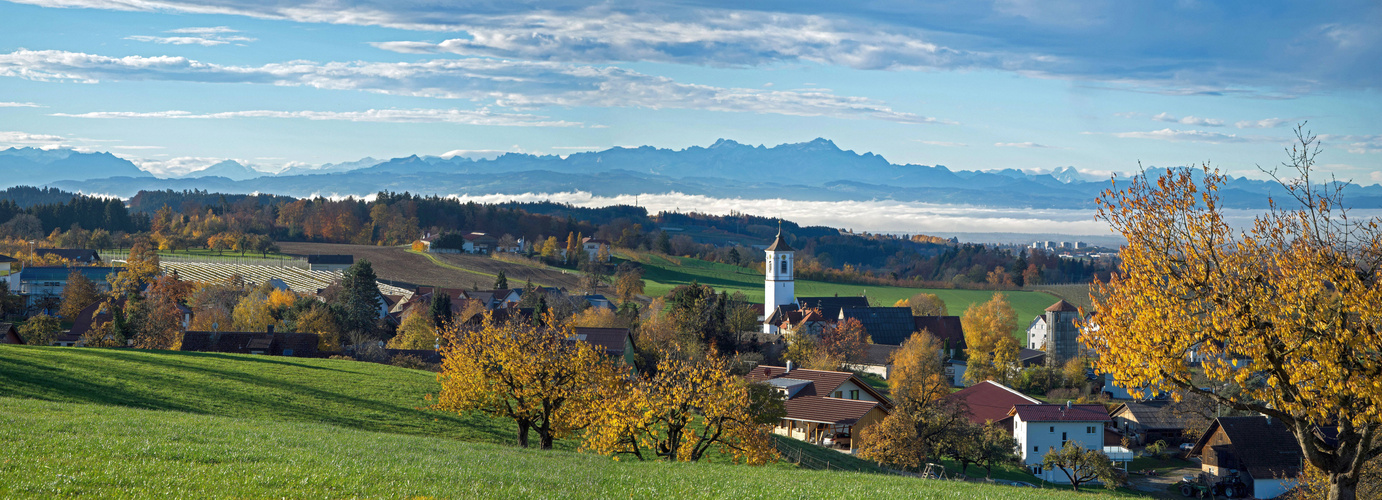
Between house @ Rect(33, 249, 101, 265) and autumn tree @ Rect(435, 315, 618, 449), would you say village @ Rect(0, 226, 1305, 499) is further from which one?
autumn tree @ Rect(435, 315, 618, 449)

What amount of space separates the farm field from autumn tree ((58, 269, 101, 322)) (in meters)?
67.5

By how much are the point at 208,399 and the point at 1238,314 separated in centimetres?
3141

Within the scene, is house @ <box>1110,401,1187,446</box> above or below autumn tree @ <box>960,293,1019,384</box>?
below

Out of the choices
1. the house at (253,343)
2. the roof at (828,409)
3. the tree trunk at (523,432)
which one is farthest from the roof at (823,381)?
the house at (253,343)

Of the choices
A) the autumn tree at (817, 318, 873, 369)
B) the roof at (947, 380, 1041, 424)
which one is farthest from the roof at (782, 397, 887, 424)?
the autumn tree at (817, 318, 873, 369)

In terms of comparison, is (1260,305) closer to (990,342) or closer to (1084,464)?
(1084,464)

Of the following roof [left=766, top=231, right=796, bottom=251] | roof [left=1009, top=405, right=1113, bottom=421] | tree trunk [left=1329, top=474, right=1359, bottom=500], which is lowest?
roof [left=1009, top=405, right=1113, bottom=421]

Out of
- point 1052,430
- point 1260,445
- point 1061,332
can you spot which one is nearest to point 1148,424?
point 1052,430

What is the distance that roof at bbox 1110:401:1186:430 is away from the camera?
71875mm

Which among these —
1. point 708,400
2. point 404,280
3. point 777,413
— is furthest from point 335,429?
point 404,280

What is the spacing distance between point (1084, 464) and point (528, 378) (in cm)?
3547

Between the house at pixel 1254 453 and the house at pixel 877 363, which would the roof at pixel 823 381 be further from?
the house at pixel 877 363

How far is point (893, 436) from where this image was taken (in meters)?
47.4

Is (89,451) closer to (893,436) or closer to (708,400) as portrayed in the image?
(708,400)
